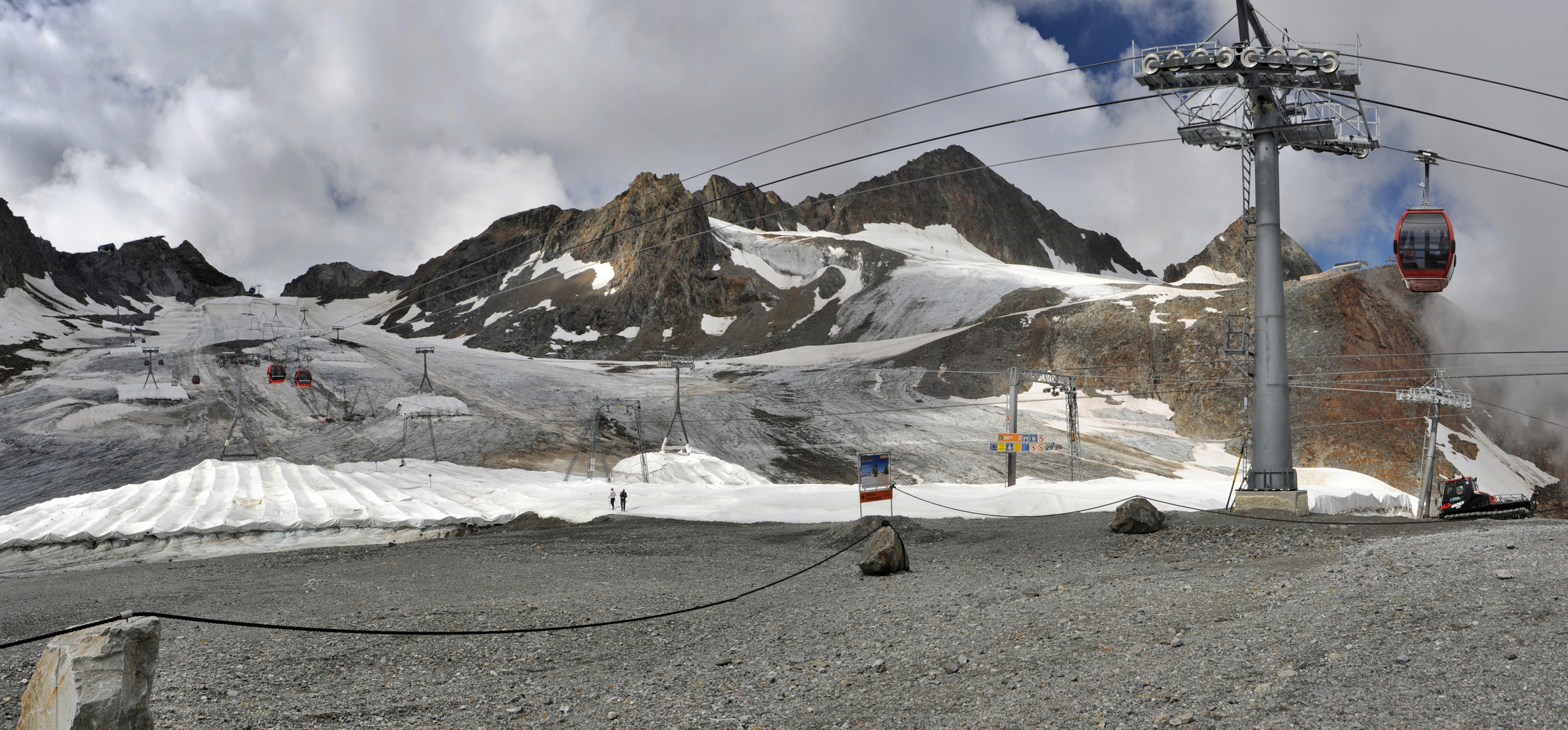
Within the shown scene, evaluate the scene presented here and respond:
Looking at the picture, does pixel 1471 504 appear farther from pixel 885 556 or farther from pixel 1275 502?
pixel 885 556

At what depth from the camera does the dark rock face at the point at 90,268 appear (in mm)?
141000

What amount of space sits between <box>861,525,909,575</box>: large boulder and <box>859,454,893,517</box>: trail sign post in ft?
23.3

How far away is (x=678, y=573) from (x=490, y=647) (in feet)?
28.2

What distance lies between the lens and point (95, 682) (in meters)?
6.51

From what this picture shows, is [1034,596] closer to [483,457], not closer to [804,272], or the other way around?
[483,457]

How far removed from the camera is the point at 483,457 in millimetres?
60812

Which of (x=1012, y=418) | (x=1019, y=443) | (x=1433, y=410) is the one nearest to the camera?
(x=1433, y=410)

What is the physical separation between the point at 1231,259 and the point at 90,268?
221 meters

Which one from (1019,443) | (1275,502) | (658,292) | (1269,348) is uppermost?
(658,292)

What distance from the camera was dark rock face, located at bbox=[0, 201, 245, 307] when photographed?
141 m

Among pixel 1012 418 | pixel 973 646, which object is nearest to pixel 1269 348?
pixel 973 646

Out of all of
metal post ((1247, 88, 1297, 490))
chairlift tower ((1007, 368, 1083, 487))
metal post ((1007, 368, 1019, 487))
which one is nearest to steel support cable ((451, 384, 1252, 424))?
chairlift tower ((1007, 368, 1083, 487))

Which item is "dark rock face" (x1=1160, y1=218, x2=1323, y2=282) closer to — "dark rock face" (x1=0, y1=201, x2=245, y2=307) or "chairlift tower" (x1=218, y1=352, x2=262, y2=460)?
"chairlift tower" (x1=218, y1=352, x2=262, y2=460)

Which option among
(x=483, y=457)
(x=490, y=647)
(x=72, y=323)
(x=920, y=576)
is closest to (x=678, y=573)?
(x=920, y=576)
